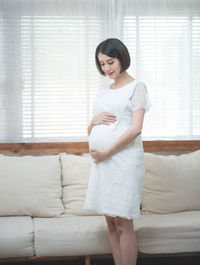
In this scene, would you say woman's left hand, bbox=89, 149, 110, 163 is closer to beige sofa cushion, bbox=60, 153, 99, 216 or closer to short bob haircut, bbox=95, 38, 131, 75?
short bob haircut, bbox=95, 38, 131, 75

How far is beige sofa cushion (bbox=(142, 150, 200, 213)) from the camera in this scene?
2654 millimetres

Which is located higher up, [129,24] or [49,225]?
[129,24]

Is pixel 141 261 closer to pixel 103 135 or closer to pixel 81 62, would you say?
pixel 103 135

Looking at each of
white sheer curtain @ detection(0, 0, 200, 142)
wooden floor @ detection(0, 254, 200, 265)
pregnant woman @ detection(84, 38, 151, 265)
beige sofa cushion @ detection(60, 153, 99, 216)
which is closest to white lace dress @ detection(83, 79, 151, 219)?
pregnant woman @ detection(84, 38, 151, 265)

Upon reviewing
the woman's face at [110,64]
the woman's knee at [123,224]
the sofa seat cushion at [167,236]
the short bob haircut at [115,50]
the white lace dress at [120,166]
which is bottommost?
the sofa seat cushion at [167,236]

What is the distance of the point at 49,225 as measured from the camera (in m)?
2.36

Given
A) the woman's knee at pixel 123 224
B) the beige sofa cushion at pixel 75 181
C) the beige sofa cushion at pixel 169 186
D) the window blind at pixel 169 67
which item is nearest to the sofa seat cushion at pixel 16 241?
the beige sofa cushion at pixel 75 181

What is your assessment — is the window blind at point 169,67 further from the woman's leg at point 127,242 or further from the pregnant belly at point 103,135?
the woman's leg at point 127,242

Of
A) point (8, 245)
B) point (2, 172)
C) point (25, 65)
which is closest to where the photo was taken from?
point (8, 245)

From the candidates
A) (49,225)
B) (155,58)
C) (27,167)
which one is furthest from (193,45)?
(49,225)

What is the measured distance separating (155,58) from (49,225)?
157 centimetres

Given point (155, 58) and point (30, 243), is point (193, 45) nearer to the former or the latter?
point (155, 58)

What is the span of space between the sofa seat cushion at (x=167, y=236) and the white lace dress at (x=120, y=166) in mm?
429

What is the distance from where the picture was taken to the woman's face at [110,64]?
Result: 2.05 meters
